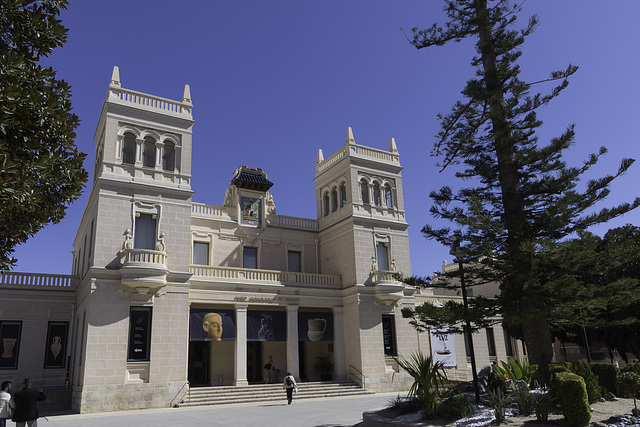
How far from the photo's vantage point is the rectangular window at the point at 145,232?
23.3 metres

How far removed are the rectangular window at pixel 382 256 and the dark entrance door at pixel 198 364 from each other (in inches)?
470

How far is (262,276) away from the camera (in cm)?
2745

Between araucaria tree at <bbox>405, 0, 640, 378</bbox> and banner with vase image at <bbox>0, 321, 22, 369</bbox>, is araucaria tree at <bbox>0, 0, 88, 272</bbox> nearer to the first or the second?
araucaria tree at <bbox>405, 0, 640, 378</bbox>

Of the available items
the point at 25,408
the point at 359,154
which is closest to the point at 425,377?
the point at 25,408

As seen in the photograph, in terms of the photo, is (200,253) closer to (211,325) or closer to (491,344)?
(211,325)

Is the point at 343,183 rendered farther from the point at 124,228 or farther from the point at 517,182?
the point at 517,182

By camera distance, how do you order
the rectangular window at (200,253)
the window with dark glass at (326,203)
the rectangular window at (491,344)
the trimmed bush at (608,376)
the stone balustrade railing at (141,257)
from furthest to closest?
the rectangular window at (491,344) → the window with dark glass at (326,203) → the rectangular window at (200,253) → the stone balustrade railing at (141,257) → the trimmed bush at (608,376)

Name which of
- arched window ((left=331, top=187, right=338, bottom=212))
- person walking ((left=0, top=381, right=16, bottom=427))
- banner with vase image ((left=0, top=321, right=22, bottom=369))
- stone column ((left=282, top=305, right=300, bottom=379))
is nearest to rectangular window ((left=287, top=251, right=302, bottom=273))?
arched window ((left=331, top=187, right=338, bottom=212))

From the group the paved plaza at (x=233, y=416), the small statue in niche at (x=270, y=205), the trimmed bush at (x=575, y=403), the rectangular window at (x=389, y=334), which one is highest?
the small statue in niche at (x=270, y=205)

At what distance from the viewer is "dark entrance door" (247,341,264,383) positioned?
29.1 meters

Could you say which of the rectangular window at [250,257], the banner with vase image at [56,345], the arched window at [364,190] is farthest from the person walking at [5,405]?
the arched window at [364,190]

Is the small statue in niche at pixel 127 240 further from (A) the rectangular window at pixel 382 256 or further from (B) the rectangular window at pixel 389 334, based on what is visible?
(B) the rectangular window at pixel 389 334

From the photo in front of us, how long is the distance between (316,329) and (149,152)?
46.2 feet

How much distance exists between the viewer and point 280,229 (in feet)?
104
